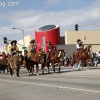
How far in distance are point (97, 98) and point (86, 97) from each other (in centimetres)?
44

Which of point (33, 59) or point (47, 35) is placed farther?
point (47, 35)

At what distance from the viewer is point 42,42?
58906mm

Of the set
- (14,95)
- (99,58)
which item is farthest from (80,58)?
(14,95)

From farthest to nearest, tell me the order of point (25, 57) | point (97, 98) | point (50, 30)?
point (50, 30) < point (25, 57) < point (97, 98)

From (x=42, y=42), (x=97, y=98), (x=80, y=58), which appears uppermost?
(x=42, y=42)

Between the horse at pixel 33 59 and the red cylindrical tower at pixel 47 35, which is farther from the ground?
the red cylindrical tower at pixel 47 35

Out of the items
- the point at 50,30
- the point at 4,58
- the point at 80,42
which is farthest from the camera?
the point at 50,30

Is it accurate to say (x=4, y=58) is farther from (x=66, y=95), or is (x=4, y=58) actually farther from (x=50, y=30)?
(x=50, y=30)

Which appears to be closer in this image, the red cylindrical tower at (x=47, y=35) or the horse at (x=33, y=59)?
the horse at (x=33, y=59)

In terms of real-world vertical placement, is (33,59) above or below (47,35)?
below

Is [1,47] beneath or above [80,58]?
above

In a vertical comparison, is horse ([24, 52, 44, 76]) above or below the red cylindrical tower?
below

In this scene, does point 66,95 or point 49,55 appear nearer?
point 66,95

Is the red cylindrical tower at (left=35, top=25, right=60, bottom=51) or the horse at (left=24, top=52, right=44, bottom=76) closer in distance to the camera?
the horse at (left=24, top=52, right=44, bottom=76)
